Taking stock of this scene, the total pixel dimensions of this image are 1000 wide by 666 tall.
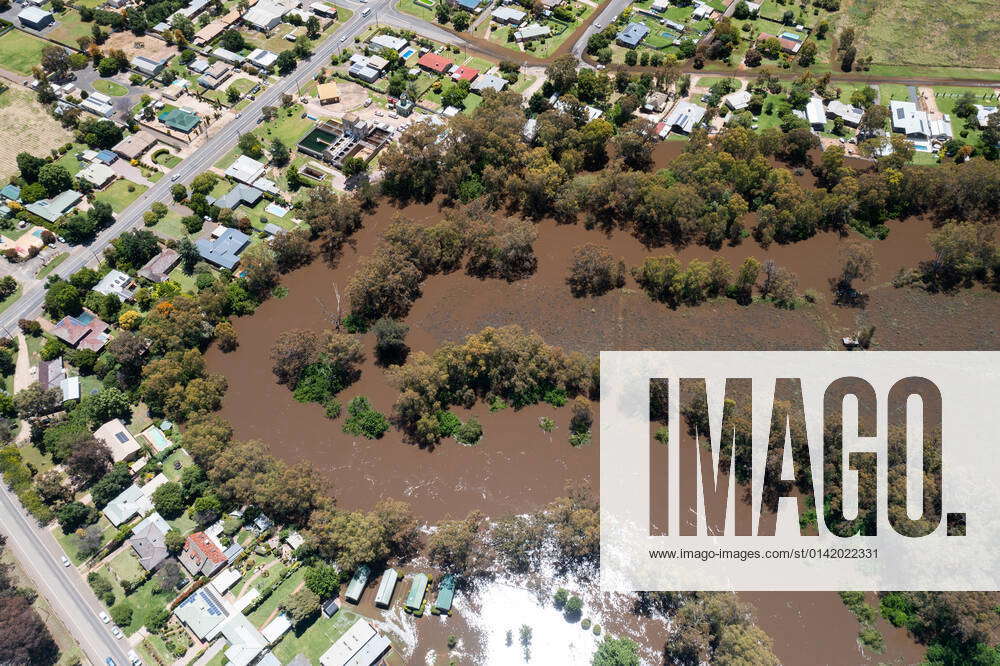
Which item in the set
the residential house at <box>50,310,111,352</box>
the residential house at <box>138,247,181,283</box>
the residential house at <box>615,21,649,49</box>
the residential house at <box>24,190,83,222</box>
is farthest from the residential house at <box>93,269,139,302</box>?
the residential house at <box>615,21,649,49</box>

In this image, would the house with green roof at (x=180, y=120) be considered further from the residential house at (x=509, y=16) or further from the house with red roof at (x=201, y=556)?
the house with red roof at (x=201, y=556)

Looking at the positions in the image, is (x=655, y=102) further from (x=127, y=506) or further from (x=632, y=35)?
(x=127, y=506)

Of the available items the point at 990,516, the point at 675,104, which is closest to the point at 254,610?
the point at 990,516

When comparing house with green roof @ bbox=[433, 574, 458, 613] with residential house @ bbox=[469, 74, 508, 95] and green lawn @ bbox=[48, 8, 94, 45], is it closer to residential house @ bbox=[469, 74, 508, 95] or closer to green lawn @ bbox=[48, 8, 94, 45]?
residential house @ bbox=[469, 74, 508, 95]

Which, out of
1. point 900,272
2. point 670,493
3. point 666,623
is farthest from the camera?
point 900,272

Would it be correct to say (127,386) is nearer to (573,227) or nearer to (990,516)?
(573,227)

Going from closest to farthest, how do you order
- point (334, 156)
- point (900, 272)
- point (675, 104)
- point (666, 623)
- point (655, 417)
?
point (666, 623)
point (655, 417)
point (900, 272)
point (334, 156)
point (675, 104)
